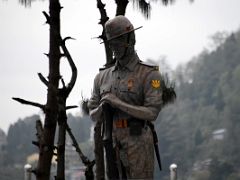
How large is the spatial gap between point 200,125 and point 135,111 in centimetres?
7899

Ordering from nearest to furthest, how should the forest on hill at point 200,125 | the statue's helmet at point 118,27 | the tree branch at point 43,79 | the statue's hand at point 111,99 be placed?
the statue's hand at point 111,99 < the statue's helmet at point 118,27 < the tree branch at point 43,79 < the forest on hill at point 200,125

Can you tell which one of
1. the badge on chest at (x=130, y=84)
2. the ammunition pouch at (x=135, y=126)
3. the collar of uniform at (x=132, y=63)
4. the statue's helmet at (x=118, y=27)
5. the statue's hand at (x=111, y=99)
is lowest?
the ammunition pouch at (x=135, y=126)

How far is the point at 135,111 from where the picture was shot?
6812 mm

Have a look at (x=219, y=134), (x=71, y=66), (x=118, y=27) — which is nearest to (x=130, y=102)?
(x=118, y=27)

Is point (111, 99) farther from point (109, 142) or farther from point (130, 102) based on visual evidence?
point (109, 142)

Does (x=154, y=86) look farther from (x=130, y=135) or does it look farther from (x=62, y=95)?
(x=62, y=95)

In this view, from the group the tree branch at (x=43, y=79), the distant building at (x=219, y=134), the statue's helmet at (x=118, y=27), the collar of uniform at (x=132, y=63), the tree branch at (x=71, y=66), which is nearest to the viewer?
the statue's helmet at (x=118, y=27)

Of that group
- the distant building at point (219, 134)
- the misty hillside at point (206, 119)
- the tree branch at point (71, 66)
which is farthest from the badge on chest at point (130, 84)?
the distant building at point (219, 134)

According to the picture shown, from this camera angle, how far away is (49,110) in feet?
28.8

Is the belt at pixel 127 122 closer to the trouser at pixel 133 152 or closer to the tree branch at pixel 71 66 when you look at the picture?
the trouser at pixel 133 152

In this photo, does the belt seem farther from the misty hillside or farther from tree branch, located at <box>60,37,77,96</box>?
the misty hillside

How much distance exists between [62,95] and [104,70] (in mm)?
1914

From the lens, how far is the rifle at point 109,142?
22.6 feet

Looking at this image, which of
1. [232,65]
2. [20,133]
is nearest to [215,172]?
[20,133]
